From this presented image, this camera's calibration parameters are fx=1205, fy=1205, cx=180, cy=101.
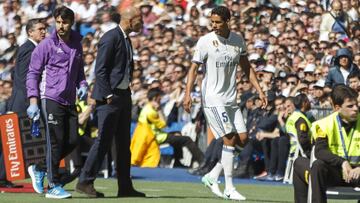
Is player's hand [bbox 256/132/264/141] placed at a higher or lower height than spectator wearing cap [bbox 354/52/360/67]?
lower

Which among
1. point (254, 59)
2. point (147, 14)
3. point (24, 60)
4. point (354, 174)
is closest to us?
point (354, 174)

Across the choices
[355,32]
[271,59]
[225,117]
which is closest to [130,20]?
[225,117]

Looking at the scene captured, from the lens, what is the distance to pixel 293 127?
18.9 m

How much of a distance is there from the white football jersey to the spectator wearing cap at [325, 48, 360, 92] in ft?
19.3

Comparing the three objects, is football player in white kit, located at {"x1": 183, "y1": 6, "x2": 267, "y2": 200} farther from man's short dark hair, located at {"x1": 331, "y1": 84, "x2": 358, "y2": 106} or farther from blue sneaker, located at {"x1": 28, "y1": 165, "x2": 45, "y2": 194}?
man's short dark hair, located at {"x1": 331, "y1": 84, "x2": 358, "y2": 106}

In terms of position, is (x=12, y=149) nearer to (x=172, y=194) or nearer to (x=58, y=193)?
(x=172, y=194)

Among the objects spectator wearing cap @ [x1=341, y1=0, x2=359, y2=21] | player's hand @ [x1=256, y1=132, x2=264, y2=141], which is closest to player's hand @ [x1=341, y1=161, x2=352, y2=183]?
player's hand @ [x1=256, y1=132, x2=264, y2=141]

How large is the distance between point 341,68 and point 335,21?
3.99 metres

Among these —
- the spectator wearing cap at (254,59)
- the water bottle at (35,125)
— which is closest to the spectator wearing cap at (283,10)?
the spectator wearing cap at (254,59)

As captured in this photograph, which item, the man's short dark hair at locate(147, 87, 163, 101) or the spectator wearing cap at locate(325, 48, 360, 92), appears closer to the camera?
the spectator wearing cap at locate(325, 48, 360, 92)

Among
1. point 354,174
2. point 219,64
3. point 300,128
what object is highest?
point 219,64

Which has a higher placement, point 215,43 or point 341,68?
point 215,43

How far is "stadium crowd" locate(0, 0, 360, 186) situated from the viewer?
20.2 m

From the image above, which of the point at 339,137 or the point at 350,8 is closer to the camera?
the point at 339,137
